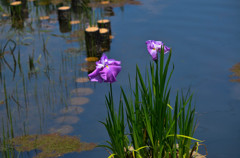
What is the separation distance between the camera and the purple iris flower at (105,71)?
2124 mm

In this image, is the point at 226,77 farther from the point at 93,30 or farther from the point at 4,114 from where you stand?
the point at 4,114

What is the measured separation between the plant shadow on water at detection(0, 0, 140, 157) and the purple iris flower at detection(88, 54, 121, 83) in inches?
46.3

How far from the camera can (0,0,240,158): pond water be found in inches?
142

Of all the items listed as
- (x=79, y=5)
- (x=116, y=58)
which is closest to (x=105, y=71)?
(x=116, y=58)

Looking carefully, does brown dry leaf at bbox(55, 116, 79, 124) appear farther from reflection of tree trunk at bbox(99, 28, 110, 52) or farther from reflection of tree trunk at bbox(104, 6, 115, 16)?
reflection of tree trunk at bbox(104, 6, 115, 16)

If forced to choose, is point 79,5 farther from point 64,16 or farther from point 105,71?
point 105,71

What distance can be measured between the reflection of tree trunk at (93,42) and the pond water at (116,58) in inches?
4.5

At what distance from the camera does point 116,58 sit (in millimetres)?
4973

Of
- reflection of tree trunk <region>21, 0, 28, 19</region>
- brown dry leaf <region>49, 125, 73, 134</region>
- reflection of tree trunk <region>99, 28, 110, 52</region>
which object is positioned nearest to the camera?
brown dry leaf <region>49, 125, 73, 134</region>

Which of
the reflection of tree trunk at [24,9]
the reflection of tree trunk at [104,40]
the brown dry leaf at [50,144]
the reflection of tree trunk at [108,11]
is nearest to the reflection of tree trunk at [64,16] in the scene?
the reflection of tree trunk at [108,11]

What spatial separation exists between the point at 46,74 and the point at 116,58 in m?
0.95

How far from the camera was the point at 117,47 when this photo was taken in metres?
Result: 5.32

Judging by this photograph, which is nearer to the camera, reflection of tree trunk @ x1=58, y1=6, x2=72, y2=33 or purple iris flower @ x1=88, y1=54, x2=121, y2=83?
purple iris flower @ x1=88, y1=54, x2=121, y2=83

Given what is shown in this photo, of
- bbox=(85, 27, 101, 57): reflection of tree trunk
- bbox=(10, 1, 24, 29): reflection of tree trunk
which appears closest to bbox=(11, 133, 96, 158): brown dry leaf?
bbox=(85, 27, 101, 57): reflection of tree trunk
